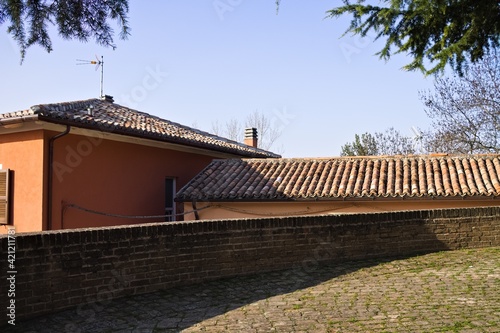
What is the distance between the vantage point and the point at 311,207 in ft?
47.8

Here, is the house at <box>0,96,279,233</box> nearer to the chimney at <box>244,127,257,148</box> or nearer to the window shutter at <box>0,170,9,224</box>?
the window shutter at <box>0,170,9,224</box>

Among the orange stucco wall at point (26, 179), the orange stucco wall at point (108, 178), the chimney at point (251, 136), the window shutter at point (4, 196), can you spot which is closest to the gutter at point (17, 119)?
the orange stucco wall at point (26, 179)

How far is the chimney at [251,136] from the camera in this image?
26766 millimetres

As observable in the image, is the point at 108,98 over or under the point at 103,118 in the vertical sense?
over

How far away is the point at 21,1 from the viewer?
16.0 feet

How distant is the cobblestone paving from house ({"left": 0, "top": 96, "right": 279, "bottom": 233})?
577 cm

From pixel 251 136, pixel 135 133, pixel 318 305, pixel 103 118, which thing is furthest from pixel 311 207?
pixel 251 136

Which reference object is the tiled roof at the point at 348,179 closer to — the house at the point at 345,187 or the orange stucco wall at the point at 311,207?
the house at the point at 345,187

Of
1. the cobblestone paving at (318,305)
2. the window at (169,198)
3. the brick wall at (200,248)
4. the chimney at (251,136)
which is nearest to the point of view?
the cobblestone paving at (318,305)

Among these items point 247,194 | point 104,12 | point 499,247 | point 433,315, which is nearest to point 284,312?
point 433,315

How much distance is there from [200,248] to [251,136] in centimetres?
1965

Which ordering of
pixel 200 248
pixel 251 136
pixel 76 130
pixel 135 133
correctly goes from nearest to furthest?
pixel 200 248
pixel 76 130
pixel 135 133
pixel 251 136

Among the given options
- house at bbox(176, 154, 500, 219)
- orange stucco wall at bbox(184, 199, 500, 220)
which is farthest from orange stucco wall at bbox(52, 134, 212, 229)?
orange stucco wall at bbox(184, 199, 500, 220)

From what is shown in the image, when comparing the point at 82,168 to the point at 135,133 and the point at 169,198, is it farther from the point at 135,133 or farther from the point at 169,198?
the point at 169,198
